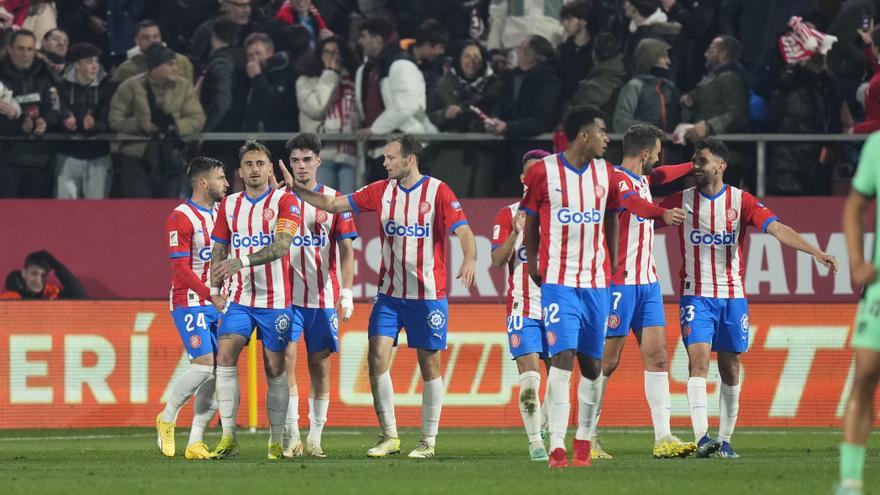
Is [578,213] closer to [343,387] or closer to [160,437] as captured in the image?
[160,437]

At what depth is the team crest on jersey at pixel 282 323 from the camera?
12805mm

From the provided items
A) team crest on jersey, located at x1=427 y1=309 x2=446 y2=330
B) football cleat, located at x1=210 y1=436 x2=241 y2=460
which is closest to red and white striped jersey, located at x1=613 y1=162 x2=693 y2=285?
team crest on jersey, located at x1=427 y1=309 x2=446 y2=330

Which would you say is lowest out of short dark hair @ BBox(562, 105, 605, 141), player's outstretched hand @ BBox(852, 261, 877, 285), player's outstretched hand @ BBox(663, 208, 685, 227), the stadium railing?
player's outstretched hand @ BBox(852, 261, 877, 285)

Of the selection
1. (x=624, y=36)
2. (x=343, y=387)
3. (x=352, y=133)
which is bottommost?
(x=343, y=387)

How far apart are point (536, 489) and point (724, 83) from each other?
10026 mm

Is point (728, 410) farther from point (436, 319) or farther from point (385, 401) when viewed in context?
point (385, 401)

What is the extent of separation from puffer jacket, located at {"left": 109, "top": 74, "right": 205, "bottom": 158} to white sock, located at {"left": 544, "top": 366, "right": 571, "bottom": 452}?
361 inches

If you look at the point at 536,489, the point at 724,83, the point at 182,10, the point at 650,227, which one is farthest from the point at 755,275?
the point at 536,489

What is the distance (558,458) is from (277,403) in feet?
9.54

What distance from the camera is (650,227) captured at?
13258 millimetres

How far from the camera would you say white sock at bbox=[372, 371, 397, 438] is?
43.2ft

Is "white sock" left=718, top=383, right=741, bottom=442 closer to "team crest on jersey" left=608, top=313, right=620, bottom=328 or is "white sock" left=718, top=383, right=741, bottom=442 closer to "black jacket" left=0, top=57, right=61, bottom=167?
"team crest on jersey" left=608, top=313, right=620, bottom=328

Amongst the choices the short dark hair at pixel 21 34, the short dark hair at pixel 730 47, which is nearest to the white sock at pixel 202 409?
the short dark hair at pixel 21 34

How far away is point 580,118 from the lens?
11.1 metres
